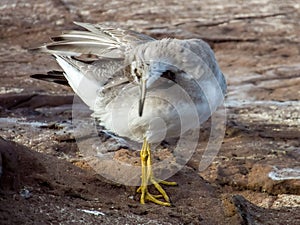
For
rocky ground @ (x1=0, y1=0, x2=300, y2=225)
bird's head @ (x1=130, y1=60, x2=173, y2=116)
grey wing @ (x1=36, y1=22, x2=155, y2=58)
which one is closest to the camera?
rocky ground @ (x1=0, y1=0, x2=300, y2=225)

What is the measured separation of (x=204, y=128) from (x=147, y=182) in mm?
1875

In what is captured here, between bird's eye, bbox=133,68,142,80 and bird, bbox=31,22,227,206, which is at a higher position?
bird's eye, bbox=133,68,142,80

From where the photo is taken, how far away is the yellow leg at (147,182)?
5141 millimetres

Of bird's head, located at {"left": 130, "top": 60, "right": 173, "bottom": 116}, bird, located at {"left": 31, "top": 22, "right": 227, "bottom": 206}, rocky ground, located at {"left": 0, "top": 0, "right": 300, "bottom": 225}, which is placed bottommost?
rocky ground, located at {"left": 0, "top": 0, "right": 300, "bottom": 225}

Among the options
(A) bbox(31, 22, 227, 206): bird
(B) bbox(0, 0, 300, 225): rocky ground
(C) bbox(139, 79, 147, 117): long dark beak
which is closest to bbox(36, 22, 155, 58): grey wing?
(A) bbox(31, 22, 227, 206): bird

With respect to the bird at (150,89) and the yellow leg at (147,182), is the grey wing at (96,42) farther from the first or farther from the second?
the yellow leg at (147,182)

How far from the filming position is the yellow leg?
5141mm

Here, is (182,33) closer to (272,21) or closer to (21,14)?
(272,21)

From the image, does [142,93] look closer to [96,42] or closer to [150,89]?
[150,89]

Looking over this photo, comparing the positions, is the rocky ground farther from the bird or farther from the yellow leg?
the bird

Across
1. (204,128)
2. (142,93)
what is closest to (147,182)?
(142,93)

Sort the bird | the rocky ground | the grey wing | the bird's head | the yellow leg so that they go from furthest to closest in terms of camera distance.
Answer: the grey wing → the yellow leg → the bird → the bird's head → the rocky ground

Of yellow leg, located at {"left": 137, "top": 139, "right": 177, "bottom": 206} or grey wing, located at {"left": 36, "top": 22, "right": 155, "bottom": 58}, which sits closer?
yellow leg, located at {"left": 137, "top": 139, "right": 177, "bottom": 206}

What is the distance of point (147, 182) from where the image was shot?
17.6 ft
